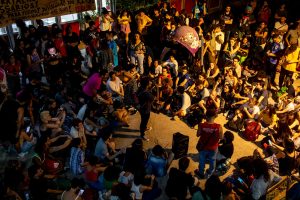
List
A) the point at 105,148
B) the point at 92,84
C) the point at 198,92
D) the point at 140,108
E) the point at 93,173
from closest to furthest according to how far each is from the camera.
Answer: the point at 93,173 < the point at 105,148 < the point at 140,108 < the point at 92,84 < the point at 198,92

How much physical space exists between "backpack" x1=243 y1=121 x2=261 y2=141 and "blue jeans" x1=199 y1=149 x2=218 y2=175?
6.50 ft

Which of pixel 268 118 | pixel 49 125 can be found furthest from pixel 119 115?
pixel 268 118

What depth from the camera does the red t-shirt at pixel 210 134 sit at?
7.39 m

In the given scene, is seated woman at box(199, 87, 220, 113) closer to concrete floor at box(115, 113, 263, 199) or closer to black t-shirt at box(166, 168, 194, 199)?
concrete floor at box(115, 113, 263, 199)

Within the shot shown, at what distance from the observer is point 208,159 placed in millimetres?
8281

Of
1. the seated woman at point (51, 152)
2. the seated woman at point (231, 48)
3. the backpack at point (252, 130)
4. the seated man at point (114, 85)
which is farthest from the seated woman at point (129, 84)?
the seated woman at point (231, 48)

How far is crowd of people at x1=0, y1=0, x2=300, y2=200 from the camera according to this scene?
22.5 ft

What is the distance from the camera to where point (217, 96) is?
10445 mm

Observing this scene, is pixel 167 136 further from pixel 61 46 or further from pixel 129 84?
pixel 61 46

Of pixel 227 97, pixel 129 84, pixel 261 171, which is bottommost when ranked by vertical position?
pixel 261 171

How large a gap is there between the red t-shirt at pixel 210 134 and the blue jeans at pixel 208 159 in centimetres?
29

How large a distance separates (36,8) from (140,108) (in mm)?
6111

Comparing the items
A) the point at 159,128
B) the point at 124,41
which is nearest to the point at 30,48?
the point at 124,41

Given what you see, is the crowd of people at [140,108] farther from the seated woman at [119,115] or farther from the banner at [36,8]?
the banner at [36,8]
